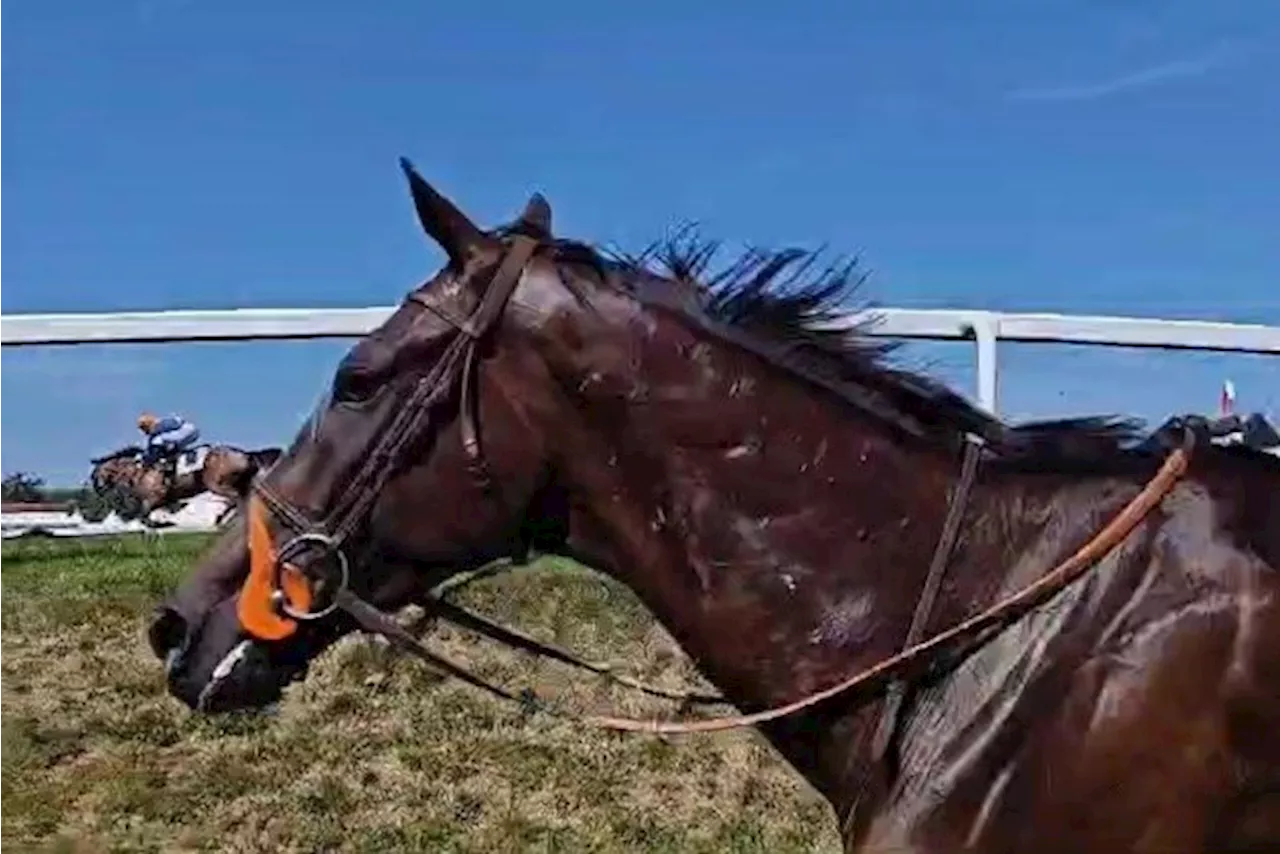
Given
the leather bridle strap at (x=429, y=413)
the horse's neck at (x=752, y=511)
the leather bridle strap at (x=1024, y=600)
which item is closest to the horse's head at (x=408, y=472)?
the leather bridle strap at (x=429, y=413)

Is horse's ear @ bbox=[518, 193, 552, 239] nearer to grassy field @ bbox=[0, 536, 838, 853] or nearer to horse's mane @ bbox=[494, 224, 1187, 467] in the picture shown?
horse's mane @ bbox=[494, 224, 1187, 467]

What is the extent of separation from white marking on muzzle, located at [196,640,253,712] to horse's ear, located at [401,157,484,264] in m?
0.92

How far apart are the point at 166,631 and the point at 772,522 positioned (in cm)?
133

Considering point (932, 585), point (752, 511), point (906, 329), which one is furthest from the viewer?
point (906, 329)

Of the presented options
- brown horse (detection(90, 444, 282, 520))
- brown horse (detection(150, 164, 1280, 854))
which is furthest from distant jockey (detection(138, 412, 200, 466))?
brown horse (detection(150, 164, 1280, 854))

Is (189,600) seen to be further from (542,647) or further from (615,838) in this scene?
(615,838)

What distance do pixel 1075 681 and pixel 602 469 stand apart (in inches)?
40.9

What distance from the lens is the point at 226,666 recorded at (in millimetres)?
4137

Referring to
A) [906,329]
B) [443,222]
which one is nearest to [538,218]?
[443,222]

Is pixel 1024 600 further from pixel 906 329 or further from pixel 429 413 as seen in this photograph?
pixel 906 329

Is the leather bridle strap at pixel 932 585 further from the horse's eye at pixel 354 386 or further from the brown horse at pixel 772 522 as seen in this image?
the horse's eye at pixel 354 386

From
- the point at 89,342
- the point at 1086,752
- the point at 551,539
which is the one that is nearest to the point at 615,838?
the point at 89,342

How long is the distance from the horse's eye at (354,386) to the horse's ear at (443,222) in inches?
12.0

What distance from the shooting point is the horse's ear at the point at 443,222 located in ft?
13.3
